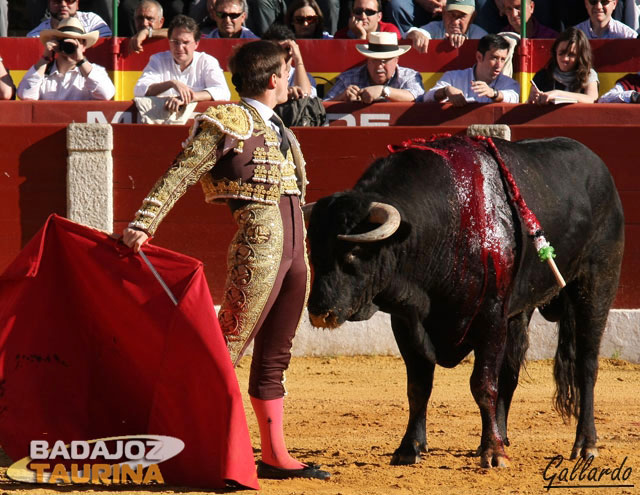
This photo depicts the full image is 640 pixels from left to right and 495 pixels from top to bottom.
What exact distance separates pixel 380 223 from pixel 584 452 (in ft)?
4.40

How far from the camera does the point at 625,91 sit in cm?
736

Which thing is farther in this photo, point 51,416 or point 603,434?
point 603,434

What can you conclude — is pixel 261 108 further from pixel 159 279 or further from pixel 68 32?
pixel 68 32

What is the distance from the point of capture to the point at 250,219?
383 centimetres

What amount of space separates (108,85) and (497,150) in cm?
362

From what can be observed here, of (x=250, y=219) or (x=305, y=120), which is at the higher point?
(x=305, y=120)

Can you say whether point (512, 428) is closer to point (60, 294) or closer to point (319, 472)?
point (319, 472)

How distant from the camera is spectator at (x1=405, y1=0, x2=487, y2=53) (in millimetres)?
7637

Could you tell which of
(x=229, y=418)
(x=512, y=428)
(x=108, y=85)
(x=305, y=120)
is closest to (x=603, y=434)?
(x=512, y=428)

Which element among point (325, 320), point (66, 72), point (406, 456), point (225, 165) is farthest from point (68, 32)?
point (406, 456)

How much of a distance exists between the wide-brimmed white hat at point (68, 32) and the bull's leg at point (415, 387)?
12.5 ft

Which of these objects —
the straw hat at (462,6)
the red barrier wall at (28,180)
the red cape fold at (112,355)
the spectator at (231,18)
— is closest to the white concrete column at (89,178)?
the red barrier wall at (28,180)

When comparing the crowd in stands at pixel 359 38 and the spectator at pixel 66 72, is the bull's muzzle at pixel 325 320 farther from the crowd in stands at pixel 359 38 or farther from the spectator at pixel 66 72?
the spectator at pixel 66 72

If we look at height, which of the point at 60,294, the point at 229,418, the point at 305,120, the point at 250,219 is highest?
the point at 305,120
